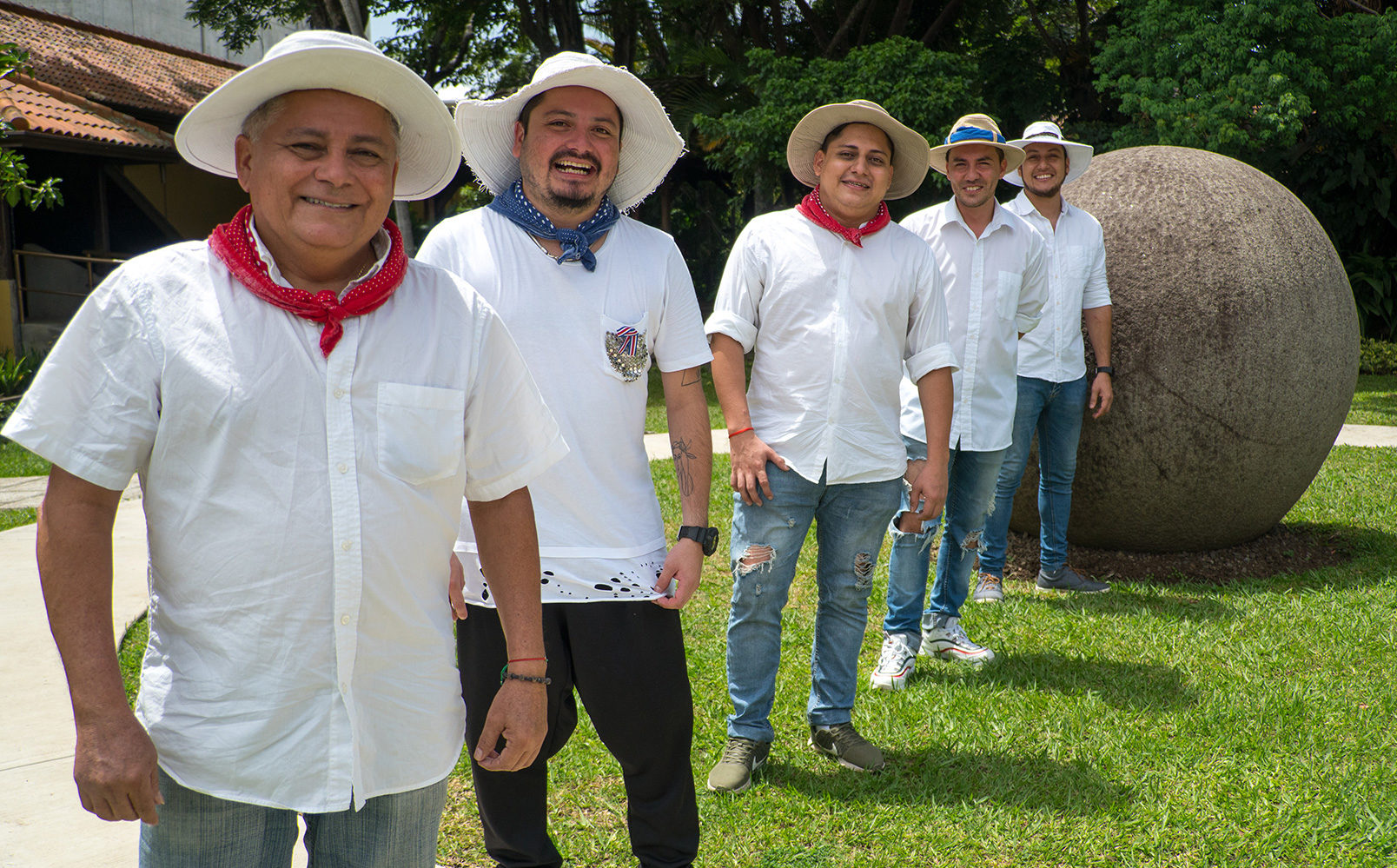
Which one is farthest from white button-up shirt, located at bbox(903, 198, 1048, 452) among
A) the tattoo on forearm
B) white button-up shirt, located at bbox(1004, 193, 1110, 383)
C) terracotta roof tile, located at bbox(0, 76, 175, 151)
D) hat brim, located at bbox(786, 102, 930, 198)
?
terracotta roof tile, located at bbox(0, 76, 175, 151)

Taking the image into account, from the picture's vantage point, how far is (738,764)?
141 inches

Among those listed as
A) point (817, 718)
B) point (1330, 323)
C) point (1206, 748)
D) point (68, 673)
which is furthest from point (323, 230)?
point (1330, 323)

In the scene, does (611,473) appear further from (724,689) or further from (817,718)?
(724,689)

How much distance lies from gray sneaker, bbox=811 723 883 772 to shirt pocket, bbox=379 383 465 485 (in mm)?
2259

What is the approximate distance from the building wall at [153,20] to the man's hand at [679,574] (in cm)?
2192

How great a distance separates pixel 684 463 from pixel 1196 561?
166 inches

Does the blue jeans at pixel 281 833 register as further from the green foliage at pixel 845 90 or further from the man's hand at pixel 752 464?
the green foliage at pixel 845 90

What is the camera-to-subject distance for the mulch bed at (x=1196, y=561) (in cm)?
592

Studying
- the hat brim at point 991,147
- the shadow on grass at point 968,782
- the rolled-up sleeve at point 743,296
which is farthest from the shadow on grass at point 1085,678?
the hat brim at point 991,147

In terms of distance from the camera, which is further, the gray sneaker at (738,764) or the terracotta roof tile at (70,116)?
the terracotta roof tile at (70,116)

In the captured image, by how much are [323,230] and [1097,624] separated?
429 centimetres

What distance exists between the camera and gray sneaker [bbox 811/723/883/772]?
12.1ft

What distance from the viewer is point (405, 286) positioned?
1883 millimetres

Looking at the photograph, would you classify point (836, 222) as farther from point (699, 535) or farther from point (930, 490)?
point (699, 535)
